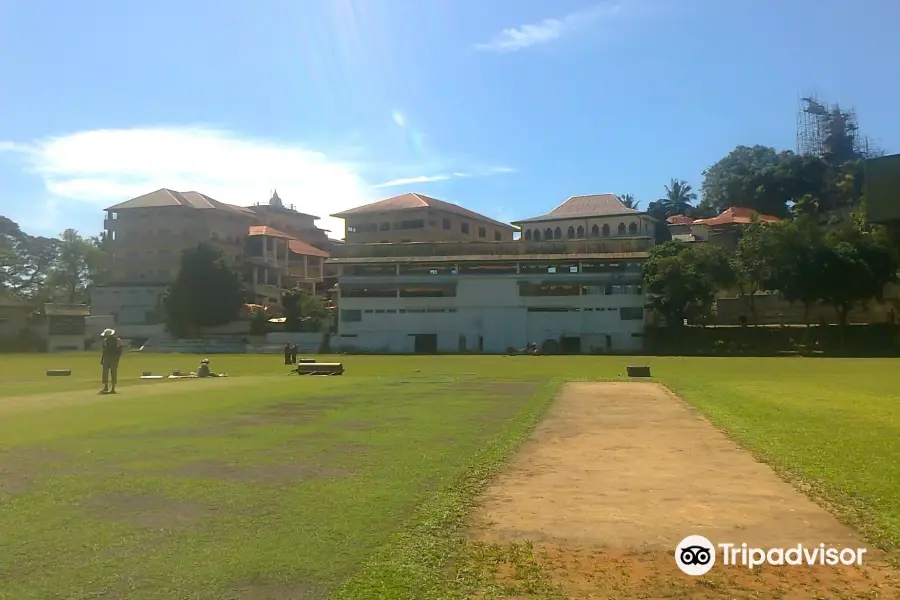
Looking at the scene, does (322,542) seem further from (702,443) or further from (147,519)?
(702,443)

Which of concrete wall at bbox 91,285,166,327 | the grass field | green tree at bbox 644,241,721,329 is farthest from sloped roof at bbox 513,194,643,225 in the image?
the grass field

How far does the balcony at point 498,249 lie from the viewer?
230 feet

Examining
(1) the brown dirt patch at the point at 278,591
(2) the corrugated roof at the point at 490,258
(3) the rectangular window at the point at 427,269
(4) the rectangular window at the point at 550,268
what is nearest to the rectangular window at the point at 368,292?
(3) the rectangular window at the point at 427,269

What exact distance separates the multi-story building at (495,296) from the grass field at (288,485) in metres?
49.7

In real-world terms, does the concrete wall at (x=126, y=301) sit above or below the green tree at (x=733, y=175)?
below

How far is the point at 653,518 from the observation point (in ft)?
22.9

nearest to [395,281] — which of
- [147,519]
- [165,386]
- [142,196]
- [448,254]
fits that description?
[448,254]

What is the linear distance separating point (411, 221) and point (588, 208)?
1963cm

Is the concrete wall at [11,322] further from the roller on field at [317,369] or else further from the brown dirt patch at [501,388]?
the brown dirt patch at [501,388]

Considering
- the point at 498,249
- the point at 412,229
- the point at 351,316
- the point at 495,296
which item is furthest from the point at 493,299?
the point at 412,229

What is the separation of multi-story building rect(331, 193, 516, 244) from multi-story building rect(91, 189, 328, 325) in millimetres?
9179

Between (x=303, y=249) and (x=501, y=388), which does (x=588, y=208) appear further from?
(x=501, y=388)

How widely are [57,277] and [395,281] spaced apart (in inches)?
1554

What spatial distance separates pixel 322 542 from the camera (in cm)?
612
